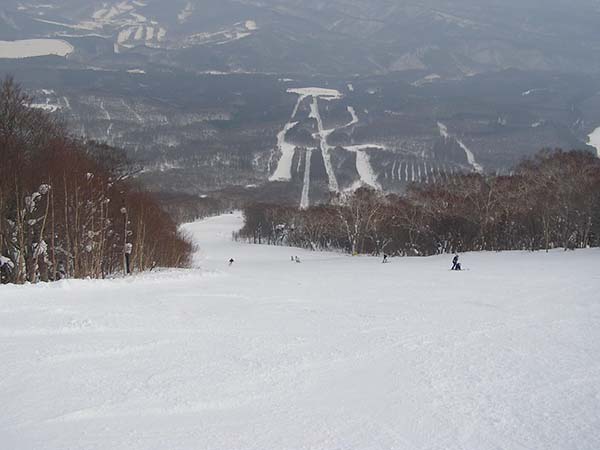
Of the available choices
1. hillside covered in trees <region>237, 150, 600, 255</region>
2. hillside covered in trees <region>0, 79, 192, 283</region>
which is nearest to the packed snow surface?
hillside covered in trees <region>0, 79, 192, 283</region>

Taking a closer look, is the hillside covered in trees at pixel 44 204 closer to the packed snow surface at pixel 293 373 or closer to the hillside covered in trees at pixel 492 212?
the packed snow surface at pixel 293 373

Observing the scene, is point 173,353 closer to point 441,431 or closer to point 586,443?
point 441,431

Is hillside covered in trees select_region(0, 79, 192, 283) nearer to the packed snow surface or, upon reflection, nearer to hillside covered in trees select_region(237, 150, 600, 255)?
the packed snow surface

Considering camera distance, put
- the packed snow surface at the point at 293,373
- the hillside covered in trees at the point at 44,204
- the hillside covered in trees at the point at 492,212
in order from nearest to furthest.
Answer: the packed snow surface at the point at 293,373, the hillside covered in trees at the point at 44,204, the hillside covered in trees at the point at 492,212

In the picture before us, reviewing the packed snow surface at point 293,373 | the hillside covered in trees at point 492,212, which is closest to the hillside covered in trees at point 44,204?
the packed snow surface at point 293,373

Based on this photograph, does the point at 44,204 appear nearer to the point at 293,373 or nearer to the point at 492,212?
the point at 293,373

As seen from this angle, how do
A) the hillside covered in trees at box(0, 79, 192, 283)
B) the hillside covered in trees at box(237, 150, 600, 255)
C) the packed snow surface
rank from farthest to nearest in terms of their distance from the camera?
the hillside covered in trees at box(237, 150, 600, 255), the hillside covered in trees at box(0, 79, 192, 283), the packed snow surface

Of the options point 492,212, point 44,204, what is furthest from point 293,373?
point 492,212
